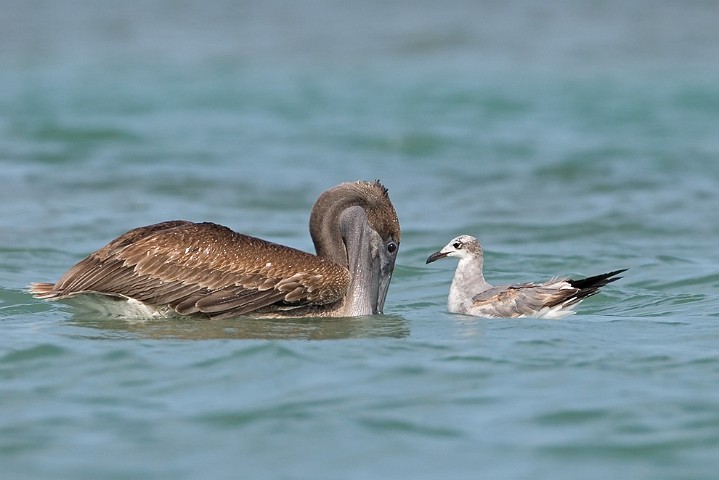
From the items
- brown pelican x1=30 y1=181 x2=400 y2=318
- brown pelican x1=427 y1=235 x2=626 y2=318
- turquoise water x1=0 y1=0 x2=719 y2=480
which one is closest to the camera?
turquoise water x1=0 y1=0 x2=719 y2=480

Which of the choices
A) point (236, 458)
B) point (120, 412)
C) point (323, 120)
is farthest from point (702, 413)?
point (323, 120)

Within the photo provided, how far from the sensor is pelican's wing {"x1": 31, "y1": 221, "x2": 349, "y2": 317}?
30.1 feet

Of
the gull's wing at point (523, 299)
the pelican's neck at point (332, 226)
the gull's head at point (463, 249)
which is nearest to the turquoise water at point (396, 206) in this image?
the gull's wing at point (523, 299)

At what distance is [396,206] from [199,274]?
6.56 meters

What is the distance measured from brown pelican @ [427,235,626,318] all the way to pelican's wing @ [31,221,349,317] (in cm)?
114

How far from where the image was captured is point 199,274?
9.25 meters

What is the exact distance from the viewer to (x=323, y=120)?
23109mm

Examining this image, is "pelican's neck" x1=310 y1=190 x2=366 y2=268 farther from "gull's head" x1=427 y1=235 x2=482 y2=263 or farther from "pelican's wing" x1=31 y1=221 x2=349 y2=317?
"gull's head" x1=427 y1=235 x2=482 y2=263

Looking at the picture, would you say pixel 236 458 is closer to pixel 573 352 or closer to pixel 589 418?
pixel 589 418

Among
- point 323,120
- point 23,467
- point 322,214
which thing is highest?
point 323,120

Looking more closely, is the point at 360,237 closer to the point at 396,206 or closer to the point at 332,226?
A: the point at 332,226

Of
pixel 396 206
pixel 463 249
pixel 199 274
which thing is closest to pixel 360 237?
pixel 463 249

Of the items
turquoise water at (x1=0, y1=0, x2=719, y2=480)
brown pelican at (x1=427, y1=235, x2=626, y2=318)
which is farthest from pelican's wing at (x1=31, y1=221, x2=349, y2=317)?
brown pelican at (x1=427, y1=235, x2=626, y2=318)

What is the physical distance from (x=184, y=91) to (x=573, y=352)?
64.6 feet
